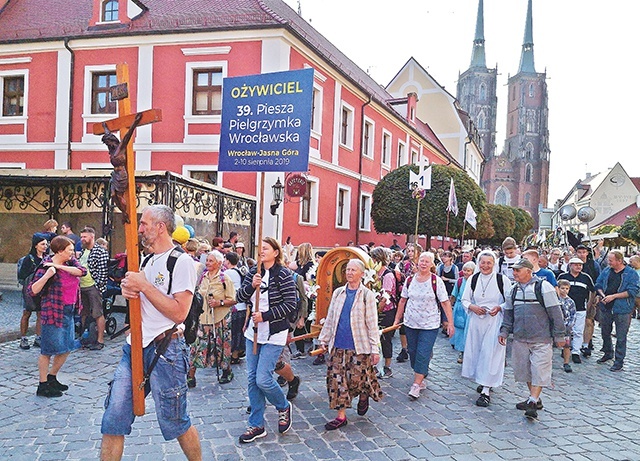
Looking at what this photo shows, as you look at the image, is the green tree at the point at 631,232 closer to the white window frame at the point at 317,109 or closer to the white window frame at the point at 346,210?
the white window frame at the point at 346,210

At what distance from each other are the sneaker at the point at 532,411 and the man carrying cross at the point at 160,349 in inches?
151

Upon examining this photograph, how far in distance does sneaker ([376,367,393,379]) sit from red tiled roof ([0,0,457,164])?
12.7 meters

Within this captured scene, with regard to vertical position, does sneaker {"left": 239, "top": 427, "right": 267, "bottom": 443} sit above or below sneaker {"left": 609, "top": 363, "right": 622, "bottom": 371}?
above

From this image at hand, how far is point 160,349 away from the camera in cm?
327

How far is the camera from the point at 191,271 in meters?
3.31

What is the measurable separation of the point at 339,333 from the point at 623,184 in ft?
234

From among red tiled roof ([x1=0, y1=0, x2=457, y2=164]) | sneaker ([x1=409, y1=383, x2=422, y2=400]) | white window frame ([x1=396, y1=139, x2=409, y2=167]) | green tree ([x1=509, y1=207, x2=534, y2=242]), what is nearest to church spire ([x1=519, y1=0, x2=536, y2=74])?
green tree ([x1=509, y1=207, x2=534, y2=242])

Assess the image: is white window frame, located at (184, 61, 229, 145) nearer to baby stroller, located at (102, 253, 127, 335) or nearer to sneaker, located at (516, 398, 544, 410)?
baby stroller, located at (102, 253, 127, 335)

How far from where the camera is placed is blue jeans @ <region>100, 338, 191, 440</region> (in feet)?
10.6

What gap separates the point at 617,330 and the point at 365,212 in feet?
58.1

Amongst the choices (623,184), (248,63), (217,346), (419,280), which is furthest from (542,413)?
(623,184)

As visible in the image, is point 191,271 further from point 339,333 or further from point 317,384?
point 317,384

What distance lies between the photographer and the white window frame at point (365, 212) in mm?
25172

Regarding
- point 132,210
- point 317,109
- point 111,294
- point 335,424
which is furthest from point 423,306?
point 317,109
